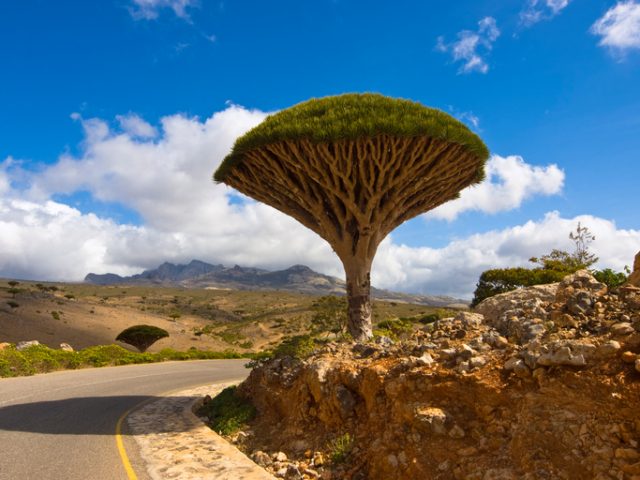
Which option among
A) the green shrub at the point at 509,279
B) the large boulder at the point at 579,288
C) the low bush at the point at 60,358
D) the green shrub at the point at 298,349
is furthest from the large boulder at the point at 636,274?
the low bush at the point at 60,358

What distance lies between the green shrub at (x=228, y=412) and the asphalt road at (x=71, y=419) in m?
1.98

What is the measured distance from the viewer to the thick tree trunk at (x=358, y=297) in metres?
11.3

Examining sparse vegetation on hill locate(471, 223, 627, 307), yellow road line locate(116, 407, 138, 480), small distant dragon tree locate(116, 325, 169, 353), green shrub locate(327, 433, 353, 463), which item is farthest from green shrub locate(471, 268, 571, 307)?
small distant dragon tree locate(116, 325, 169, 353)

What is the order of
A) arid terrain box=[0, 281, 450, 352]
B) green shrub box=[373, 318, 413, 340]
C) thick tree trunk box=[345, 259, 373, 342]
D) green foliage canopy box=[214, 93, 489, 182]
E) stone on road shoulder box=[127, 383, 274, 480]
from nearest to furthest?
stone on road shoulder box=[127, 383, 274, 480] < green foliage canopy box=[214, 93, 489, 182] < thick tree trunk box=[345, 259, 373, 342] < green shrub box=[373, 318, 413, 340] < arid terrain box=[0, 281, 450, 352]

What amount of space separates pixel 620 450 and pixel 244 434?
6853 millimetres

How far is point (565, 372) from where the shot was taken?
4898 millimetres

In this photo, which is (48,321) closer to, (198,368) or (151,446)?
(198,368)

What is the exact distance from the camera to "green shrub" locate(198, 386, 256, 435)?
939cm

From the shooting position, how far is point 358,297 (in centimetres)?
1145

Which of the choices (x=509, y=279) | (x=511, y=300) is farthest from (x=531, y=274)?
(x=511, y=300)

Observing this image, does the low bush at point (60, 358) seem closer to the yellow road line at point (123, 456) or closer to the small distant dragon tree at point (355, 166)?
the yellow road line at point (123, 456)

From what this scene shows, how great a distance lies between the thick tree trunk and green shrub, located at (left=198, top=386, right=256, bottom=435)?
3.27 meters

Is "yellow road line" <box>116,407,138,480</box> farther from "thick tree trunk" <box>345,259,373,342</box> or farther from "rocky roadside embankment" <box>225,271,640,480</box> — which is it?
"thick tree trunk" <box>345,259,373,342</box>

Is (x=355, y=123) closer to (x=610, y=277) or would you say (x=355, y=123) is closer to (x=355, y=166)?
(x=355, y=166)
